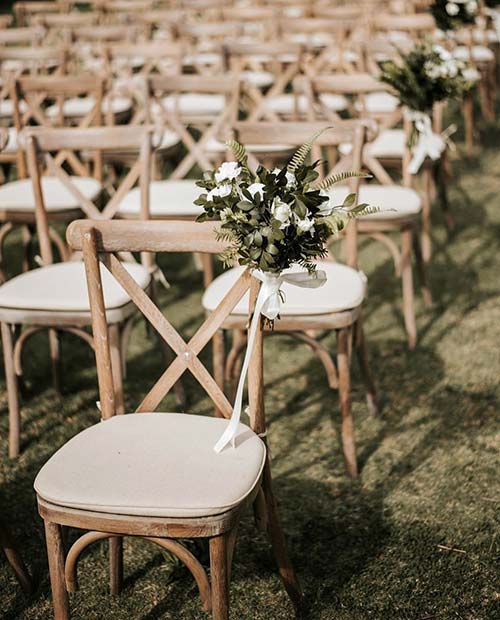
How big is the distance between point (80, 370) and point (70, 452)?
178 cm

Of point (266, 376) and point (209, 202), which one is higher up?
point (209, 202)

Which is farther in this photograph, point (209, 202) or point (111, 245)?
point (111, 245)

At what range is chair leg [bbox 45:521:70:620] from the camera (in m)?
2.01

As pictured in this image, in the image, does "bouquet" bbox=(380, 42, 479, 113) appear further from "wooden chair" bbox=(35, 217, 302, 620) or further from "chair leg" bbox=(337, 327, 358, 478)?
"wooden chair" bbox=(35, 217, 302, 620)

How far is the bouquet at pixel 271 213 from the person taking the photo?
1946 mm

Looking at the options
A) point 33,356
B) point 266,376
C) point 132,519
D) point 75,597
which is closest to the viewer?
point 132,519

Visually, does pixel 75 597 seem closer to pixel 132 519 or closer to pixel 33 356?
pixel 132 519

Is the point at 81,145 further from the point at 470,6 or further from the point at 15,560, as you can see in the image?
the point at 470,6

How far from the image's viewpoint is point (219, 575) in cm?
196

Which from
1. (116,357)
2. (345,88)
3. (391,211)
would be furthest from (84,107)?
(116,357)

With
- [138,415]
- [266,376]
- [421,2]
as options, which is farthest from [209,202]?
[421,2]

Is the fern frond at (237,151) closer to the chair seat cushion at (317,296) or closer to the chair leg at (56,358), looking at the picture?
the chair seat cushion at (317,296)

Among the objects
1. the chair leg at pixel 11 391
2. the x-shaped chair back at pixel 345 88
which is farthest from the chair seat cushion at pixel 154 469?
the x-shaped chair back at pixel 345 88

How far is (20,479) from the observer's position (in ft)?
10.1
